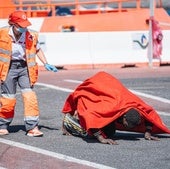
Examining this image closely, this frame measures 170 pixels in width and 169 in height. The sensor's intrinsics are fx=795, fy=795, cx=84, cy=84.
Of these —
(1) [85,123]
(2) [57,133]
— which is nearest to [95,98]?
(1) [85,123]

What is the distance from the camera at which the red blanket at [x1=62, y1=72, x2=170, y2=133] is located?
10438 millimetres

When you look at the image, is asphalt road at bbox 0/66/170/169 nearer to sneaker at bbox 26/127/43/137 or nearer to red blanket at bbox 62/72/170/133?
sneaker at bbox 26/127/43/137

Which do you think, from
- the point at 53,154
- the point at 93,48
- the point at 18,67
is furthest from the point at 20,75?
the point at 93,48

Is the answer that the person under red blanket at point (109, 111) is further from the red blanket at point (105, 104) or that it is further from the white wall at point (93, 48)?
the white wall at point (93, 48)

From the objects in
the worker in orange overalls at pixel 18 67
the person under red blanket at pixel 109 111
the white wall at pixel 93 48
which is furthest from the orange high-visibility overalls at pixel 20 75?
the white wall at pixel 93 48

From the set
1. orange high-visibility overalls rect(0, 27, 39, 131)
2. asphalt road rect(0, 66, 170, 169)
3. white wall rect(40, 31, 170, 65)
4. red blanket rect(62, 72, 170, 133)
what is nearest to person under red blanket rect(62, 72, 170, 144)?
red blanket rect(62, 72, 170, 133)

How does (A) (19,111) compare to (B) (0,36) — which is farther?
(A) (19,111)

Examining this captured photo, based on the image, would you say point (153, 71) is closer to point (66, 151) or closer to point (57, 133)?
point (57, 133)

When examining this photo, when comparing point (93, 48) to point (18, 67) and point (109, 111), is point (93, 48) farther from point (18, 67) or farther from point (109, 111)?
point (109, 111)

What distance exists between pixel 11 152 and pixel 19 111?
3.88 metres

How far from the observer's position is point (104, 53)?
22.7 m

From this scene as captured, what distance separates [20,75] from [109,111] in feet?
5.13

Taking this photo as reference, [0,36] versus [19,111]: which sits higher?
[0,36]

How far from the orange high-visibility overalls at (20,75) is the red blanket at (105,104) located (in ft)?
2.08
